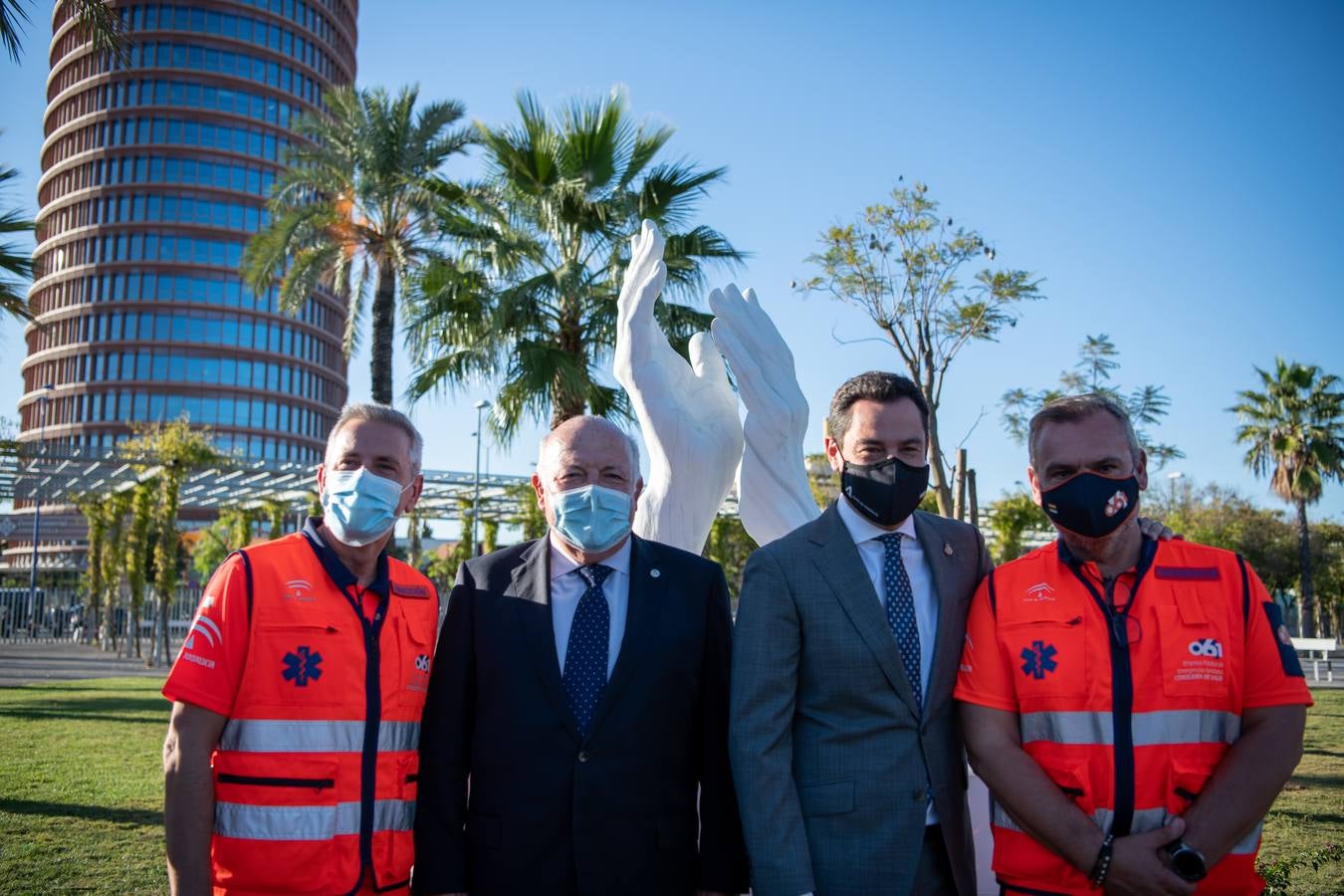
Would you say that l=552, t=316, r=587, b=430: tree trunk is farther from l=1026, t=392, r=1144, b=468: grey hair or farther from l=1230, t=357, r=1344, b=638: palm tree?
l=1230, t=357, r=1344, b=638: palm tree

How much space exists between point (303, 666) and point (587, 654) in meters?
0.80

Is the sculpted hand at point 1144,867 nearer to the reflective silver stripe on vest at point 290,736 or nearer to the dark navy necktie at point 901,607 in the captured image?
the dark navy necktie at point 901,607

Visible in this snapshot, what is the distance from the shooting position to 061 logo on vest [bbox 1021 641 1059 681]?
104 inches

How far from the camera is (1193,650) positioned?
8.49 feet

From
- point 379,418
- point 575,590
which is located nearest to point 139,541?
point 379,418

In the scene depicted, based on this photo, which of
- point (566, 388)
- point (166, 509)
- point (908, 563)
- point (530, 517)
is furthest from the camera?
point (530, 517)

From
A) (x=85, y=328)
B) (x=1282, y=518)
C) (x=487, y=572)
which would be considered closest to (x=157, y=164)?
(x=85, y=328)

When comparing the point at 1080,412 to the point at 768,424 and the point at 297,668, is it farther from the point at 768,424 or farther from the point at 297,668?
the point at 768,424

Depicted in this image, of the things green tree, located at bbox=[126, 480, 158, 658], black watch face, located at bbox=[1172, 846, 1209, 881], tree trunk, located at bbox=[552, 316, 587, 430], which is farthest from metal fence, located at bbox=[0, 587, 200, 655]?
black watch face, located at bbox=[1172, 846, 1209, 881]

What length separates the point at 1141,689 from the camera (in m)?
2.58

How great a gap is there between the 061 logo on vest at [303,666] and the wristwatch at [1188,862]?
2.28m

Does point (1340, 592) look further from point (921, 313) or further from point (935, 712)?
point (935, 712)

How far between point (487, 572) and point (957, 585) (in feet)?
4.65

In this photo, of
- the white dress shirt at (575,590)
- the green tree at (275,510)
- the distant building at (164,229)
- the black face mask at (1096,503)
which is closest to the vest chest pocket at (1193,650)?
the black face mask at (1096,503)
